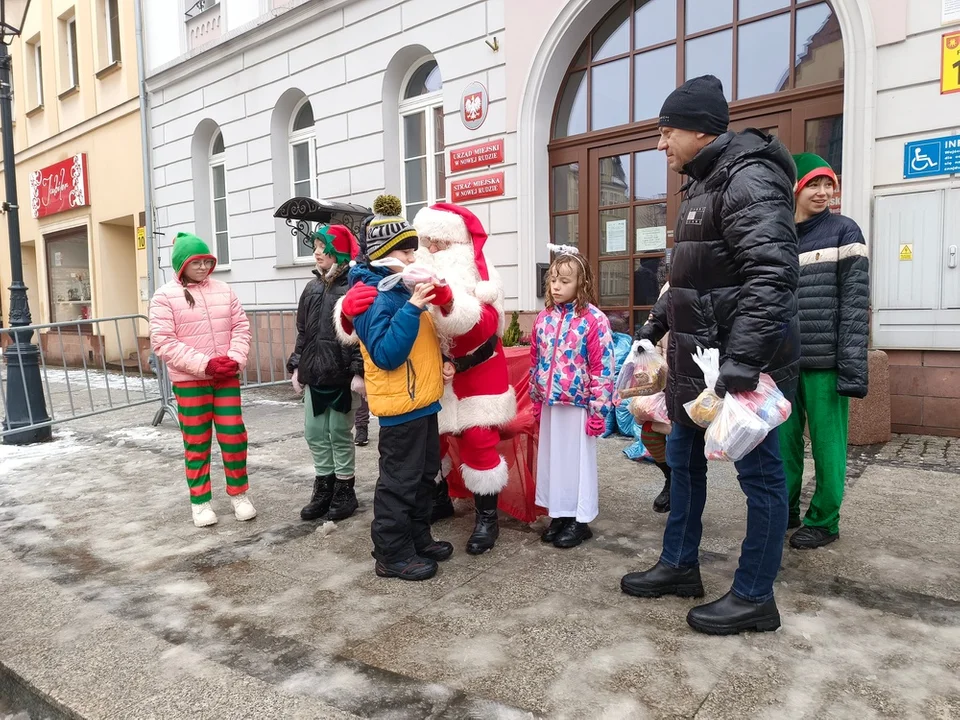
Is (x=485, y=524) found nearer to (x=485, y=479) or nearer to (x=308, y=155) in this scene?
(x=485, y=479)

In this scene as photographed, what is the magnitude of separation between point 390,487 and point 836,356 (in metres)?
2.22

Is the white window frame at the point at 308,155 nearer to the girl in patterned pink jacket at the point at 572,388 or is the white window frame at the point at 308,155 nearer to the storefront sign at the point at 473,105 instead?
the storefront sign at the point at 473,105

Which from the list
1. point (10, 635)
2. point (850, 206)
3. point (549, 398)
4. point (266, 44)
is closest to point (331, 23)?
point (266, 44)

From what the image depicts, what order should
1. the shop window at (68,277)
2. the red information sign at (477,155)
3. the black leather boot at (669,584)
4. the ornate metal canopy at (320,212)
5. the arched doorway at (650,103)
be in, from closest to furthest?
the black leather boot at (669,584) → the arched doorway at (650,103) → the ornate metal canopy at (320,212) → the red information sign at (477,155) → the shop window at (68,277)

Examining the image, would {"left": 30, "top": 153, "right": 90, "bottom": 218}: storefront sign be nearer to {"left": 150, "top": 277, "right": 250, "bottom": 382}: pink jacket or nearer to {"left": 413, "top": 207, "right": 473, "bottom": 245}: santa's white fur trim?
{"left": 150, "top": 277, "right": 250, "bottom": 382}: pink jacket

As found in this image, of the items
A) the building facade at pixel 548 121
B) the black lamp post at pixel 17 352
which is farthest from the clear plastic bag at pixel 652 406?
the black lamp post at pixel 17 352

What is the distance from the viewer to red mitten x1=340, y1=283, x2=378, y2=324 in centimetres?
311

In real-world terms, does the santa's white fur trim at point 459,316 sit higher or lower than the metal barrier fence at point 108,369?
higher

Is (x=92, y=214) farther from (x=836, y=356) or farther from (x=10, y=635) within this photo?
(x=836, y=356)

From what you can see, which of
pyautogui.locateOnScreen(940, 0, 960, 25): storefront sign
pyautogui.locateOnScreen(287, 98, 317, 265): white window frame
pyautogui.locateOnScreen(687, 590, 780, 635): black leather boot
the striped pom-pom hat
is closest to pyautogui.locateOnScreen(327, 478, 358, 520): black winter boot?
the striped pom-pom hat

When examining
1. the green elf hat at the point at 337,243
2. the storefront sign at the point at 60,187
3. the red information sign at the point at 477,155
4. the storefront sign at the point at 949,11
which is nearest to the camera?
the green elf hat at the point at 337,243

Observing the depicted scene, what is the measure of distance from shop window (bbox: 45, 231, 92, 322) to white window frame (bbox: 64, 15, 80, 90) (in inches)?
138

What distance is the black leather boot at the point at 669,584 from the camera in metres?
2.91

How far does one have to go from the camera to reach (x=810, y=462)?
5.00m
